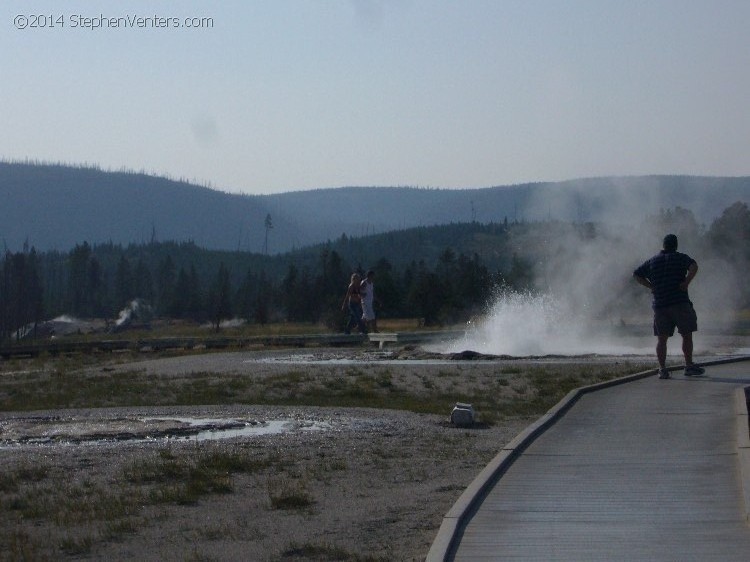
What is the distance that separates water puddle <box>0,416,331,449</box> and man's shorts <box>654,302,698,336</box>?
15.1ft

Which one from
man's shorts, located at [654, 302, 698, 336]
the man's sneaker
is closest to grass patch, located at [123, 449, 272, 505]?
man's shorts, located at [654, 302, 698, 336]

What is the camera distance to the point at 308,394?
20281 mm

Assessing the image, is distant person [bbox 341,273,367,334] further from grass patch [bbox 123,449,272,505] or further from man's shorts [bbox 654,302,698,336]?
grass patch [bbox 123,449,272,505]

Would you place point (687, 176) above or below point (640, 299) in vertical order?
above

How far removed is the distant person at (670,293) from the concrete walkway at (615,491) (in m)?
2.60

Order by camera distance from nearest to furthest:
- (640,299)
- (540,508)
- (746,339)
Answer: (540,508)
(746,339)
(640,299)

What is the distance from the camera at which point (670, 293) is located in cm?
1616

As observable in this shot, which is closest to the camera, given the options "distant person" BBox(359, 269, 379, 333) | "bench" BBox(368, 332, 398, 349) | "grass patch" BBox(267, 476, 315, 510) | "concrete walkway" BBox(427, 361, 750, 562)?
"concrete walkway" BBox(427, 361, 750, 562)

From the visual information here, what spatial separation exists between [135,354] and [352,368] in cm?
1452

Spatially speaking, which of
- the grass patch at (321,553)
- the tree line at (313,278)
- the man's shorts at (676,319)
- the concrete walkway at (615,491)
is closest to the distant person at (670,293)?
the man's shorts at (676,319)

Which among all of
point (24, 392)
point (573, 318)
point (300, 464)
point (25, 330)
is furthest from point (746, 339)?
point (25, 330)

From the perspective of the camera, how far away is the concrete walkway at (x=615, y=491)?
7367 mm

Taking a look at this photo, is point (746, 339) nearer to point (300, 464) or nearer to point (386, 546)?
point (300, 464)

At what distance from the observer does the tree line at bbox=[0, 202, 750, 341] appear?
62141 mm
